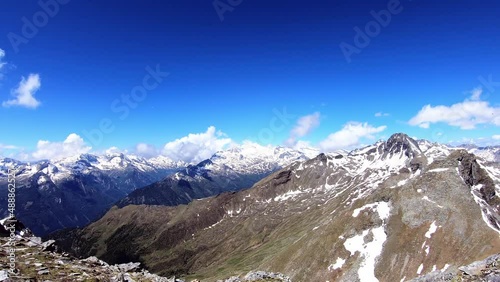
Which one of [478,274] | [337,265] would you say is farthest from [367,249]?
[478,274]

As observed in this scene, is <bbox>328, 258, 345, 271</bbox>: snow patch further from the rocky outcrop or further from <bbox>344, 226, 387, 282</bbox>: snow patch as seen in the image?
the rocky outcrop

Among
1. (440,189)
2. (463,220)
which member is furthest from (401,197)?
(463,220)

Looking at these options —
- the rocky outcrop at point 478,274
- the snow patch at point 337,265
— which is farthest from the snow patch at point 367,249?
the rocky outcrop at point 478,274

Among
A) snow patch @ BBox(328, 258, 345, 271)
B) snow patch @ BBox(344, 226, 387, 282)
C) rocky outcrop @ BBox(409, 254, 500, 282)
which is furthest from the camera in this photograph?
snow patch @ BBox(328, 258, 345, 271)

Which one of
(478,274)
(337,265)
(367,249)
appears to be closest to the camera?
(478,274)

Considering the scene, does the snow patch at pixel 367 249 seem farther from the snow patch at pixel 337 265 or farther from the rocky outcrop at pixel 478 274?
the rocky outcrop at pixel 478 274

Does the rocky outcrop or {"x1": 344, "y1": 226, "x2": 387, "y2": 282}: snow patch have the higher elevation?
{"x1": 344, "y1": 226, "x2": 387, "y2": 282}: snow patch

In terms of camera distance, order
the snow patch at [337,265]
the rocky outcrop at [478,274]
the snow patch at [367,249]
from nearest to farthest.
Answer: the rocky outcrop at [478,274]
the snow patch at [367,249]
the snow patch at [337,265]

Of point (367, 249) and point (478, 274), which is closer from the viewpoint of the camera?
point (478, 274)

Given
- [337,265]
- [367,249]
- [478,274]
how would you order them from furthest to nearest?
[337,265] → [367,249] → [478,274]

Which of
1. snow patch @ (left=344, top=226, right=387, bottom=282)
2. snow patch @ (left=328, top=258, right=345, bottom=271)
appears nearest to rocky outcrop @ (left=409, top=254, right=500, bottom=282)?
snow patch @ (left=344, top=226, right=387, bottom=282)

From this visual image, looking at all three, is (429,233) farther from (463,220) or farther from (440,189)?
(440,189)

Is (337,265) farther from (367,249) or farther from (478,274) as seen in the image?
(478,274)

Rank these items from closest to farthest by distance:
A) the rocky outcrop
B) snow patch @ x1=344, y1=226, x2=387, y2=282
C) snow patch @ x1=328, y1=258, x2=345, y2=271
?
the rocky outcrop < snow patch @ x1=344, y1=226, x2=387, y2=282 < snow patch @ x1=328, y1=258, x2=345, y2=271
